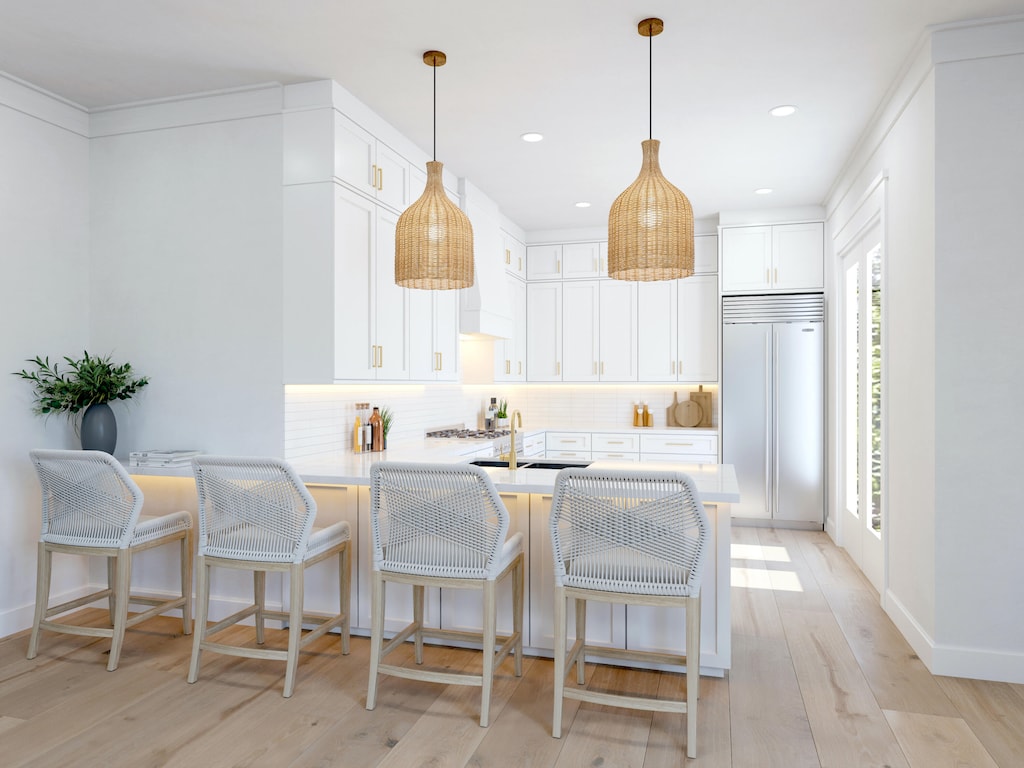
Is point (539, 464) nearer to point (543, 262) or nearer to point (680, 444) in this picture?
point (680, 444)

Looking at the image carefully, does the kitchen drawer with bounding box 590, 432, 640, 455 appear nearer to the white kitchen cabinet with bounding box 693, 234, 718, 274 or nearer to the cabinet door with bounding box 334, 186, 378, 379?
the white kitchen cabinet with bounding box 693, 234, 718, 274

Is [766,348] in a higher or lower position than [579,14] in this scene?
lower

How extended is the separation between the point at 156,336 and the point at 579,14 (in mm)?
2642

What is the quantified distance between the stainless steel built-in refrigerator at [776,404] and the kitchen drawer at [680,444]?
0.64 ft

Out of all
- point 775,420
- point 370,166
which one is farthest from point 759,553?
point 370,166

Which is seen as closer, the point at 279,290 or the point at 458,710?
the point at 458,710

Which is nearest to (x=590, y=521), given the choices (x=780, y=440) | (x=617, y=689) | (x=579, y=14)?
(x=617, y=689)

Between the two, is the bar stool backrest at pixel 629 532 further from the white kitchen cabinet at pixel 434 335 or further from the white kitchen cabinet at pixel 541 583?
the white kitchen cabinet at pixel 434 335

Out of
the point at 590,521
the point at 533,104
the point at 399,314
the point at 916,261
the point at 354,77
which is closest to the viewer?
the point at 590,521

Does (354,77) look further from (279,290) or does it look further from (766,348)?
(766,348)

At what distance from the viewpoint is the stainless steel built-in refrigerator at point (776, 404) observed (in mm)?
5648

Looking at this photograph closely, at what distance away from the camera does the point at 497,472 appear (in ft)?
10.5

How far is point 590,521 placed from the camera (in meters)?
2.38

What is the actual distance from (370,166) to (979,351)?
3035 millimetres
